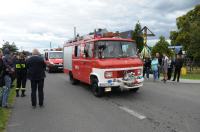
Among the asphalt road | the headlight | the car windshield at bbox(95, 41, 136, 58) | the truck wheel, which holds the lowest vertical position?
the asphalt road

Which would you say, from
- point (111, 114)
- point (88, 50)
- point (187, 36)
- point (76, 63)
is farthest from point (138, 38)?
point (111, 114)

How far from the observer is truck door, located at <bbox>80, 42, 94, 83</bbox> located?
486 inches

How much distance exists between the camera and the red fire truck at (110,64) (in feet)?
36.8

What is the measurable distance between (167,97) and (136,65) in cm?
176

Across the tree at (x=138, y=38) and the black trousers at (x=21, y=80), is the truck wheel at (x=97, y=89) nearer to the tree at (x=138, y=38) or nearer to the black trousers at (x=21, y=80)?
the black trousers at (x=21, y=80)

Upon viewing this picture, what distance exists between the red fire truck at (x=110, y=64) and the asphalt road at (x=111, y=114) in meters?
0.59

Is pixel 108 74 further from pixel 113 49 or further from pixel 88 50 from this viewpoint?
pixel 88 50

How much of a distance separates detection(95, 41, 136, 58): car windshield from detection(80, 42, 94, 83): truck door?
53cm

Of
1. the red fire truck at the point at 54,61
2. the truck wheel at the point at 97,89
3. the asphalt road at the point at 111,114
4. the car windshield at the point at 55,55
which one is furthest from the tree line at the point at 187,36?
the asphalt road at the point at 111,114

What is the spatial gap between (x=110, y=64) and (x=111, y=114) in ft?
10.1

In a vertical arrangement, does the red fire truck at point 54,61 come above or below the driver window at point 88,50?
below

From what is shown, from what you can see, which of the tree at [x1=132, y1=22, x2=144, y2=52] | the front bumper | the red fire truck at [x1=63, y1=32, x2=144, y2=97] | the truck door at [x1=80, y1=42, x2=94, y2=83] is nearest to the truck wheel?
the red fire truck at [x1=63, y1=32, x2=144, y2=97]

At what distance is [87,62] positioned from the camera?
12750 mm

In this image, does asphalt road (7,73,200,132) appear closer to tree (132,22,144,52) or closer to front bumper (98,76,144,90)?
front bumper (98,76,144,90)
